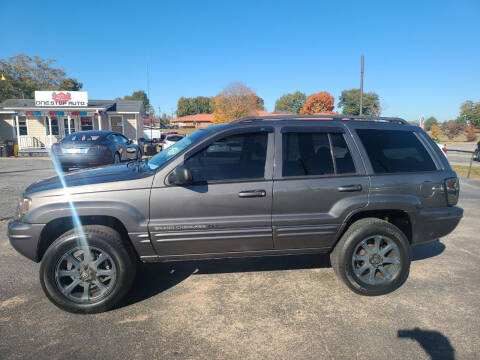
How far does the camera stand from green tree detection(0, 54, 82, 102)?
46700 mm

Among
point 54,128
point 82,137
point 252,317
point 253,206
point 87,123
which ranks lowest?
point 252,317

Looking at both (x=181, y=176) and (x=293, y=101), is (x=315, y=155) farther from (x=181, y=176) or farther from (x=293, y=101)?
(x=293, y=101)

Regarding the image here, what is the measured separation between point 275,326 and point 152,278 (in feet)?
5.45

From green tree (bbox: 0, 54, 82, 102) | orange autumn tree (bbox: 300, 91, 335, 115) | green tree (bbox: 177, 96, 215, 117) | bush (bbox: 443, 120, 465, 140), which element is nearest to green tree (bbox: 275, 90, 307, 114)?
orange autumn tree (bbox: 300, 91, 335, 115)

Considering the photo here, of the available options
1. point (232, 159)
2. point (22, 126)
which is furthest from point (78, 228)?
point (22, 126)

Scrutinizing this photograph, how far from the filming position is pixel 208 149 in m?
3.35

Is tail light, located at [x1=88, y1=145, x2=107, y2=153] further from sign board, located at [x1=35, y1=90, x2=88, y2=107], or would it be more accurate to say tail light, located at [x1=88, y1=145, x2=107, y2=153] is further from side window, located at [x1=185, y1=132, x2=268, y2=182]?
sign board, located at [x1=35, y1=90, x2=88, y2=107]

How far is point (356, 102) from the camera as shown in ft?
243

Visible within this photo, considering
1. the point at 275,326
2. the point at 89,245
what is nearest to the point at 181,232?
the point at 89,245

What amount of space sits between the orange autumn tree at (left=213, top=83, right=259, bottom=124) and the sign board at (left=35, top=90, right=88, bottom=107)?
23.6m

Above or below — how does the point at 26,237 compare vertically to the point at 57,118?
below

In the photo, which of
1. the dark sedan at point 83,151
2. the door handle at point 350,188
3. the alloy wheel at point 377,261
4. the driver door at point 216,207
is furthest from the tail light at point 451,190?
the dark sedan at point 83,151

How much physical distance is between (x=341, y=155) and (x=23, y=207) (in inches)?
128

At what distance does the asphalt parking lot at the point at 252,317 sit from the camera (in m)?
2.54
